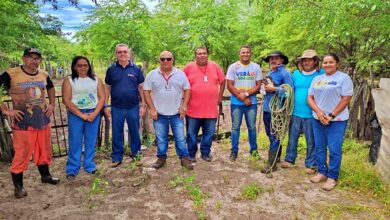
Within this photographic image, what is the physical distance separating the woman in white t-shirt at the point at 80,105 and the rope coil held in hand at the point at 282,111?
Answer: 2.83 m

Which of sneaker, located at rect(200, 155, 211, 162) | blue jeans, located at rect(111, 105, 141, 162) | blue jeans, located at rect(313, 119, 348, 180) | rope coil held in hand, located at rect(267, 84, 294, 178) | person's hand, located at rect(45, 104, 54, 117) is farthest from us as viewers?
sneaker, located at rect(200, 155, 211, 162)

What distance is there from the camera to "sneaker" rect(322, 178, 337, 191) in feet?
14.9

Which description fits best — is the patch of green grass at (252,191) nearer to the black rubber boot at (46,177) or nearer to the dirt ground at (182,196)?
the dirt ground at (182,196)

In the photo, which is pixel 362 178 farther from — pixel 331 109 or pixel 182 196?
pixel 182 196

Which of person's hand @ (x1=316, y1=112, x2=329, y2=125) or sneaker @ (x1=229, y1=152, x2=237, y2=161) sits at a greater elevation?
person's hand @ (x1=316, y1=112, x2=329, y2=125)

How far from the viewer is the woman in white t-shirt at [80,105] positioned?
485 centimetres

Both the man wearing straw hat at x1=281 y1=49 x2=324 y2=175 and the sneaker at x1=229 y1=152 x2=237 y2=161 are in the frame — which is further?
the sneaker at x1=229 y1=152 x2=237 y2=161

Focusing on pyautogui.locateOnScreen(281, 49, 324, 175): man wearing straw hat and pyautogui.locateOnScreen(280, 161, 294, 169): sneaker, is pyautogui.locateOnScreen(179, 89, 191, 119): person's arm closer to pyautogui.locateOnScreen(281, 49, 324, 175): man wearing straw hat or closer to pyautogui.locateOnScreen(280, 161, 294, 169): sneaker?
pyautogui.locateOnScreen(281, 49, 324, 175): man wearing straw hat

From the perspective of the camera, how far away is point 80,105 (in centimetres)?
491

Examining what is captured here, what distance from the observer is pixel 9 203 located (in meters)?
4.20

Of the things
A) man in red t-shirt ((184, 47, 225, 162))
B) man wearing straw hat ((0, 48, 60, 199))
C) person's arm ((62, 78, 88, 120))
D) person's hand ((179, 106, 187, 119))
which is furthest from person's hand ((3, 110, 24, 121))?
man in red t-shirt ((184, 47, 225, 162))

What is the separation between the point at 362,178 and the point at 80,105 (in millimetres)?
4591

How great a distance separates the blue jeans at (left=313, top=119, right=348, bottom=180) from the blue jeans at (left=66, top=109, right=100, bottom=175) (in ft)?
11.6

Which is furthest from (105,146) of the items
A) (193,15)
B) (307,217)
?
(193,15)
